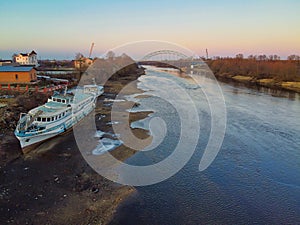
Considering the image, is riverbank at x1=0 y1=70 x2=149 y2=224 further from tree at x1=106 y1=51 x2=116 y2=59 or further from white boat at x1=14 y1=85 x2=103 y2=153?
tree at x1=106 y1=51 x2=116 y2=59

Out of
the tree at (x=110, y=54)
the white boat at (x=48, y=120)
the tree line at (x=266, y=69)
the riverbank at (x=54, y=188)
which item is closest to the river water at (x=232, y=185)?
the riverbank at (x=54, y=188)

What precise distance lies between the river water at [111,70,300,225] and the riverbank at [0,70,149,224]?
3.83ft

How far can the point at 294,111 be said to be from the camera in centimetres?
3209

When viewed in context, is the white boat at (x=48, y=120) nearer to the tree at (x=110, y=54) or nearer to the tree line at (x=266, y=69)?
the tree line at (x=266, y=69)

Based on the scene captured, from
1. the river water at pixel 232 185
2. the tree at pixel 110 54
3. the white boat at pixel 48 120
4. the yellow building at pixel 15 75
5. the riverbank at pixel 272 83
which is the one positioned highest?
the tree at pixel 110 54

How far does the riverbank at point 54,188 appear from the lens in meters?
10.9

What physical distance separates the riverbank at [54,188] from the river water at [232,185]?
3.83ft

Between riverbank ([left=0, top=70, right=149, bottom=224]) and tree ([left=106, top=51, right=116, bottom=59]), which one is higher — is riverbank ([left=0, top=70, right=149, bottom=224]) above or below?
below

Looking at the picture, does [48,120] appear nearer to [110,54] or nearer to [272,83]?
[272,83]

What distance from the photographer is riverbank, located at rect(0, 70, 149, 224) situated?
10.9 meters

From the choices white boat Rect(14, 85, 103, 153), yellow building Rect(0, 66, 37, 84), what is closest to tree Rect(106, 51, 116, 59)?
yellow building Rect(0, 66, 37, 84)

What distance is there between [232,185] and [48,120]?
46.2 ft

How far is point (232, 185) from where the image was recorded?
14.2 m

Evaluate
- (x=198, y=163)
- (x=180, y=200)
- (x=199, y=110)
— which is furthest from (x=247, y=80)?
(x=180, y=200)
